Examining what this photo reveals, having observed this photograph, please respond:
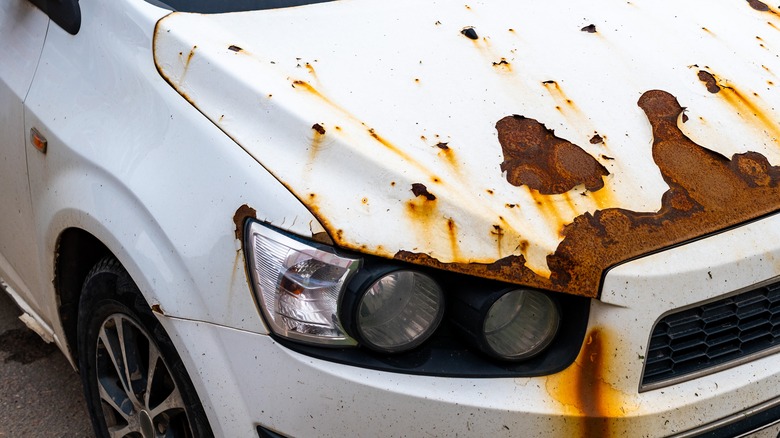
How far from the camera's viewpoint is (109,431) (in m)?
2.26

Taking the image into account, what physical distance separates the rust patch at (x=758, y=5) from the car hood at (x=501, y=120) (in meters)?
0.14

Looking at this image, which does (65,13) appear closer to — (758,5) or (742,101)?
(742,101)

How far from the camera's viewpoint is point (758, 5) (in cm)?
236

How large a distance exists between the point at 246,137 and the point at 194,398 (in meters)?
0.51

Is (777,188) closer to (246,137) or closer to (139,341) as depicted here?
(246,137)

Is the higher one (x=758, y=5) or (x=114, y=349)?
(x=758, y=5)

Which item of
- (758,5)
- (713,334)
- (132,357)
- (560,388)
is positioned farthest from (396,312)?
(758,5)

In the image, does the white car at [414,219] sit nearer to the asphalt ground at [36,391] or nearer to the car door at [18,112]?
the car door at [18,112]

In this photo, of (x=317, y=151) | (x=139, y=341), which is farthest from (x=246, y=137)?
(x=139, y=341)

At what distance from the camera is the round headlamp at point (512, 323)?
1.55 m

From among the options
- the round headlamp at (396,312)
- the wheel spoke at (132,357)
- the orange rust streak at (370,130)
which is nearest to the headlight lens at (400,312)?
the round headlamp at (396,312)

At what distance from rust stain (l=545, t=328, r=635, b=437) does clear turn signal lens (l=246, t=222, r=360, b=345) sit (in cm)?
37

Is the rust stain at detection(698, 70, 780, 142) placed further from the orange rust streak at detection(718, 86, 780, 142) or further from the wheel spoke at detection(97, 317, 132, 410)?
the wheel spoke at detection(97, 317, 132, 410)

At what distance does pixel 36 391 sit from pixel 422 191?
5.86ft
